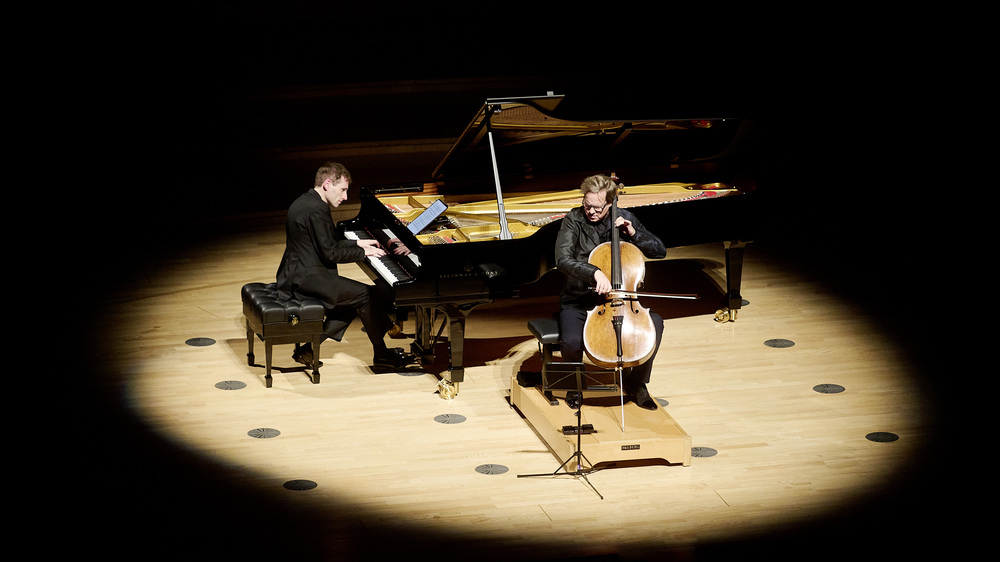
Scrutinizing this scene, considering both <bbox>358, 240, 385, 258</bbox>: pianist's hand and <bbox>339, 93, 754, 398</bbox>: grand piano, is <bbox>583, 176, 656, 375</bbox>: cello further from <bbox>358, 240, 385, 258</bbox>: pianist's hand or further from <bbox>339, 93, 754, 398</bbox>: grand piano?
<bbox>358, 240, 385, 258</bbox>: pianist's hand

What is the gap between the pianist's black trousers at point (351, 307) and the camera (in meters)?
6.16

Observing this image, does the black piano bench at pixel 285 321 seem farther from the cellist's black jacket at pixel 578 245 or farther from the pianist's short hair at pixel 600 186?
the pianist's short hair at pixel 600 186

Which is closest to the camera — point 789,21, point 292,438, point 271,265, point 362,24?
point 292,438

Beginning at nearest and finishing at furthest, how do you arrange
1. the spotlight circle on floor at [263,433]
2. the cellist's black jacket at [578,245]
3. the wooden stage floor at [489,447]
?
the wooden stage floor at [489,447], the spotlight circle on floor at [263,433], the cellist's black jacket at [578,245]

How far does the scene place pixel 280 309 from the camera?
236 inches

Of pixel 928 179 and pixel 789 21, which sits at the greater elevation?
pixel 789 21

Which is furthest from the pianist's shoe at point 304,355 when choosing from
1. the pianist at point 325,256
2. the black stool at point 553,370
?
the black stool at point 553,370

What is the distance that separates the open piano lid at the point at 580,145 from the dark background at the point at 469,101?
1.31m

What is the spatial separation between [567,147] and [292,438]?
8.30 feet

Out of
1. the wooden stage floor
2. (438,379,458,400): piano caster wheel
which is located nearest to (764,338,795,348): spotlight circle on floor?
the wooden stage floor

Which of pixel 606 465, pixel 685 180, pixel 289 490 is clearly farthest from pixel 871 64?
pixel 289 490

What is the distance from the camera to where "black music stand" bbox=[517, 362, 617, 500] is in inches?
202

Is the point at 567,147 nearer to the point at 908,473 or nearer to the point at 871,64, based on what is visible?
the point at 908,473

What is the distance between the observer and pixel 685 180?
7371mm
